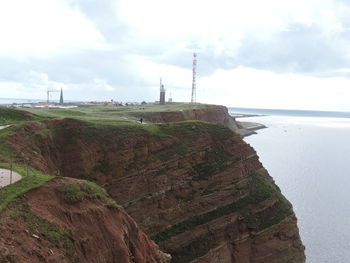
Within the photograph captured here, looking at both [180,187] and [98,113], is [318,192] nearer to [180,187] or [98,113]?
[180,187]

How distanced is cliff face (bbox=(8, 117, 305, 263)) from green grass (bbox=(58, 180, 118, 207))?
13.8 m

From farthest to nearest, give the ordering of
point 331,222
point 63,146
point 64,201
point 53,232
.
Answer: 1. point 331,222
2. point 63,146
3. point 64,201
4. point 53,232

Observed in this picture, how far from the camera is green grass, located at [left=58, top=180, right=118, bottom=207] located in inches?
757

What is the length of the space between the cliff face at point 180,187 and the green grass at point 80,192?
13.8 m

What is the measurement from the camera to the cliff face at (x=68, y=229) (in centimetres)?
1493

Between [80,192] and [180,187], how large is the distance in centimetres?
2067

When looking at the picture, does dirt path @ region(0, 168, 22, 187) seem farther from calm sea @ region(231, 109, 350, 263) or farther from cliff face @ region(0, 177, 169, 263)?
calm sea @ region(231, 109, 350, 263)

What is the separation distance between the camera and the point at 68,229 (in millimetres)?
17594

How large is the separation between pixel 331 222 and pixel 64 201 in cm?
4868

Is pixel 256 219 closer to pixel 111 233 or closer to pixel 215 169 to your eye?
pixel 215 169

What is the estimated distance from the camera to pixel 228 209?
131ft

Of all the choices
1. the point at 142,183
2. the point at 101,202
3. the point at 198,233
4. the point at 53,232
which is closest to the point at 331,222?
the point at 198,233

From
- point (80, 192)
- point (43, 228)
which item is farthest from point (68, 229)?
point (80, 192)

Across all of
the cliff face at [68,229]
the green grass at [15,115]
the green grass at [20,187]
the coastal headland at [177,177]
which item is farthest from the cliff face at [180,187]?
the cliff face at [68,229]
